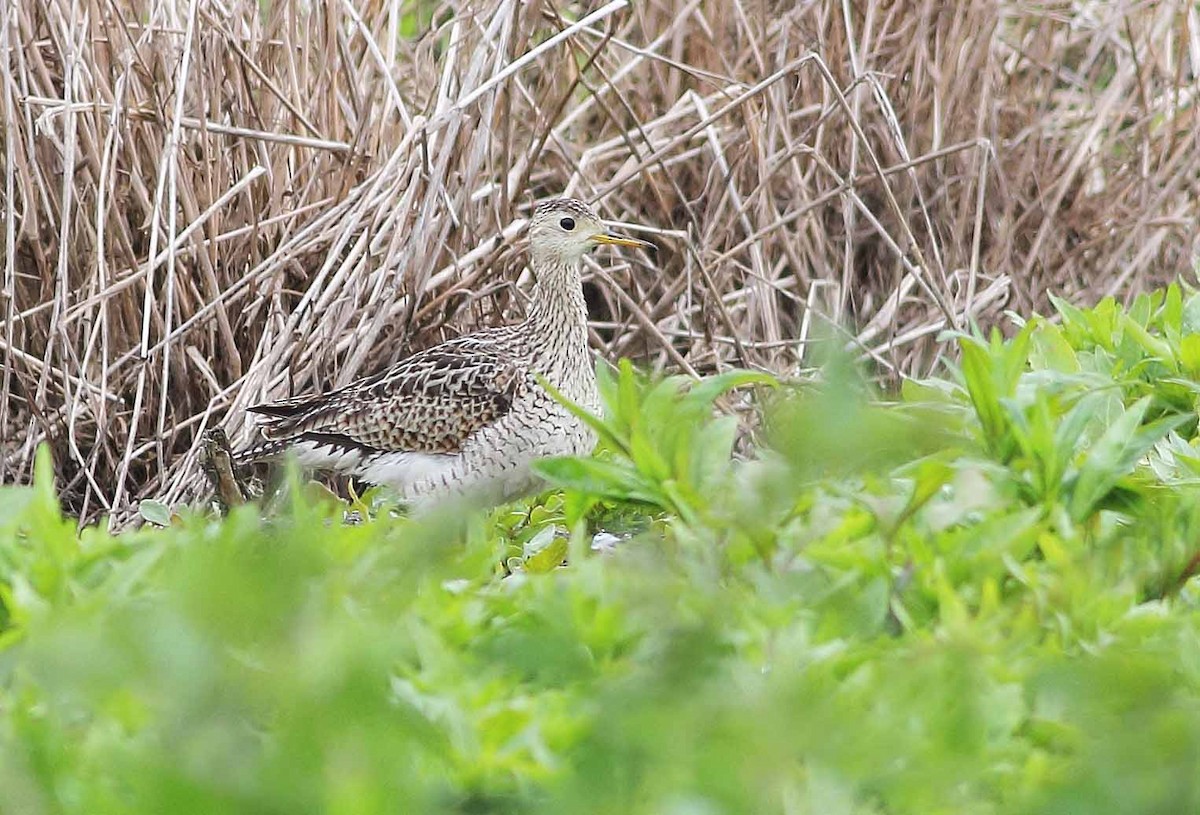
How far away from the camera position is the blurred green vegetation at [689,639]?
4.64ft

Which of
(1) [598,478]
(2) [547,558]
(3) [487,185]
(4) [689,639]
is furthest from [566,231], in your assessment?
(4) [689,639]

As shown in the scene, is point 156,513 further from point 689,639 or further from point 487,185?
point 689,639

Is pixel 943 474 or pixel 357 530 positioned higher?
pixel 943 474

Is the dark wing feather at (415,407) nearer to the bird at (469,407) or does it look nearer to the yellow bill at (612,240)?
the bird at (469,407)

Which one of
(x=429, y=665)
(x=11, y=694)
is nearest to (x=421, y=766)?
(x=429, y=665)

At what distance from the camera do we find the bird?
526 cm

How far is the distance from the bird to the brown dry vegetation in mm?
280

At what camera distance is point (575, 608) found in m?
2.24

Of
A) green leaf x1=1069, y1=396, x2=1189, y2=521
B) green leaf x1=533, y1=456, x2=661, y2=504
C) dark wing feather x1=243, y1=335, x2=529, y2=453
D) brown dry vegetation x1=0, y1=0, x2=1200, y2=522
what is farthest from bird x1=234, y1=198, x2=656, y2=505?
green leaf x1=1069, y1=396, x2=1189, y2=521

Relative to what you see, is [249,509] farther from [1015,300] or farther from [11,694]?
[1015,300]

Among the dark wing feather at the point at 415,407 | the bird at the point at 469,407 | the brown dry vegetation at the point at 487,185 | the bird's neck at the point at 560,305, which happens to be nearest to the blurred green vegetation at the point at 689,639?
the bird at the point at 469,407

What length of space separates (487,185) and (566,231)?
25.9 inches

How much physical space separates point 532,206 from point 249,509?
4.35 m

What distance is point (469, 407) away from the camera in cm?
537
